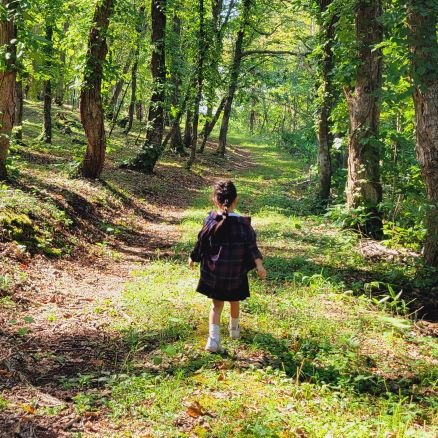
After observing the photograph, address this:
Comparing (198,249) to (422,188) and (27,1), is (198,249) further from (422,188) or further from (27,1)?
(27,1)

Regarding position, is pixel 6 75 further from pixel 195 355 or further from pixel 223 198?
pixel 195 355

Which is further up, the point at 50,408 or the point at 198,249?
the point at 198,249

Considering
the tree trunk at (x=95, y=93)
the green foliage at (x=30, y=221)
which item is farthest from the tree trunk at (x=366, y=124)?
the tree trunk at (x=95, y=93)

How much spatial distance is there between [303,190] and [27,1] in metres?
15.4

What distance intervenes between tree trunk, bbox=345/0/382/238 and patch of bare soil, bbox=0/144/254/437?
4460 millimetres

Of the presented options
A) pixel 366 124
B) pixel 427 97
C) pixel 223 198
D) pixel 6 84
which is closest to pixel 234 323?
pixel 223 198

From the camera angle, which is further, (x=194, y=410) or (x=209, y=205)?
(x=209, y=205)

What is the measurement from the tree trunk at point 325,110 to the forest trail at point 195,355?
5827mm

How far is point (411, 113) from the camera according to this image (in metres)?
10.8

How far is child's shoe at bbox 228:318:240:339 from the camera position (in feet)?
18.2

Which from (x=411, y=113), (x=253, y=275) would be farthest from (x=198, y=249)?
(x=411, y=113)

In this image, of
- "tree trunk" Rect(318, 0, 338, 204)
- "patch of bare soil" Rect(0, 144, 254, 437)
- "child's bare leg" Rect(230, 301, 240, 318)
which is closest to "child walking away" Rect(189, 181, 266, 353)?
"child's bare leg" Rect(230, 301, 240, 318)

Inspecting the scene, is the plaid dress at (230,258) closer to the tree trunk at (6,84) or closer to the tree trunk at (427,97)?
the tree trunk at (427,97)

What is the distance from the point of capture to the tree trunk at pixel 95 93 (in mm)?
12766
